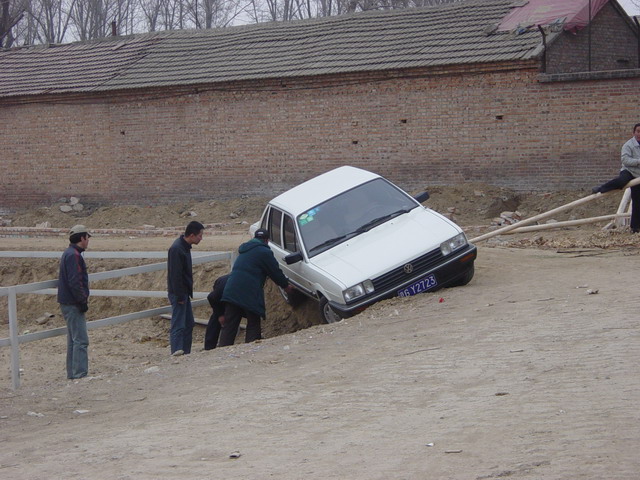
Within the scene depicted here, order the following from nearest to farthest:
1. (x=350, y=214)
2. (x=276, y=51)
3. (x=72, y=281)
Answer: (x=72, y=281), (x=350, y=214), (x=276, y=51)

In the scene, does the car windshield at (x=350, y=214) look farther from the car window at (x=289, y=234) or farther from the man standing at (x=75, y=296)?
the man standing at (x=75, y=296)

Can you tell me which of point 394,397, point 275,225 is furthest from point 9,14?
point 394,397

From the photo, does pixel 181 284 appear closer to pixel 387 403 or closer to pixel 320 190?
pixel 320 190

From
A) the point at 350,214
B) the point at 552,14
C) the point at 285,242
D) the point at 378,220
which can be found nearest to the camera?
the point at 378,220

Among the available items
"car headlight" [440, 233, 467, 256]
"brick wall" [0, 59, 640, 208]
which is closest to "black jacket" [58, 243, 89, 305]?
"car headlight" [440, 233, 467, 256]

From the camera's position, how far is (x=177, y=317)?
11086 mm

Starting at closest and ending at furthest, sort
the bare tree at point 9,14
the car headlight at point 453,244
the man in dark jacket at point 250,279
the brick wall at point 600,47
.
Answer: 1. the car headlight at point 453,244
2. the man in dark jacket at point 250,279
3. the brick wall at point 600,47
4. the bare tree at point 9,14

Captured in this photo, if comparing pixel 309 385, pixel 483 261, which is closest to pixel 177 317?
pixel 309 385

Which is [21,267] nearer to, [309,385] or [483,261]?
[483,261]

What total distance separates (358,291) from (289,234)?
6.00ft

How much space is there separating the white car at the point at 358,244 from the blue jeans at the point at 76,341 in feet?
8.37

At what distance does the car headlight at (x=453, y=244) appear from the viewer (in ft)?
34.8

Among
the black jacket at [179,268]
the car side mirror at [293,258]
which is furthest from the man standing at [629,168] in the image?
the black jacket at [179,268]

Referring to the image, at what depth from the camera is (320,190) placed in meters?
11.8
